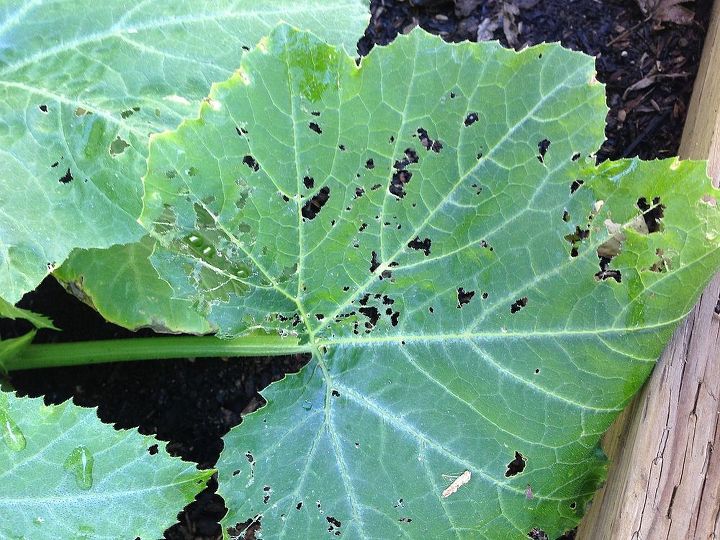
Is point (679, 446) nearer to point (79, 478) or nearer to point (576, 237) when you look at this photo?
point (576, 237)

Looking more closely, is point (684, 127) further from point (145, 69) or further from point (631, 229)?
point (145, 69)

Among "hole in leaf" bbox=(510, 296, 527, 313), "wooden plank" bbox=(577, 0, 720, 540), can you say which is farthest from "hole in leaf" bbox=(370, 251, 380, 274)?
"wooden plank" bbox=(577, 0, 720, 540)

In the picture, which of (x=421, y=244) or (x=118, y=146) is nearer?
(x=421, y=244)

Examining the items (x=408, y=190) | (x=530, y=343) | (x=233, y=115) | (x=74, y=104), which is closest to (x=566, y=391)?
(x=530, y=343)

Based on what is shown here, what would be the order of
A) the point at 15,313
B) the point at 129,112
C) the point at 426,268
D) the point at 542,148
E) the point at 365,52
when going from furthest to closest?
1. the point at 365,52
2. the point at 15,313
3. the point at 129,112
4. the point at 426,268
5. the point at 542,148

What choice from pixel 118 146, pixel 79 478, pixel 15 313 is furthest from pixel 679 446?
pixel 15 313

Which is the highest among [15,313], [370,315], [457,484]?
[370,315]

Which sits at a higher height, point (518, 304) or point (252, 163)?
point (252, 163)
